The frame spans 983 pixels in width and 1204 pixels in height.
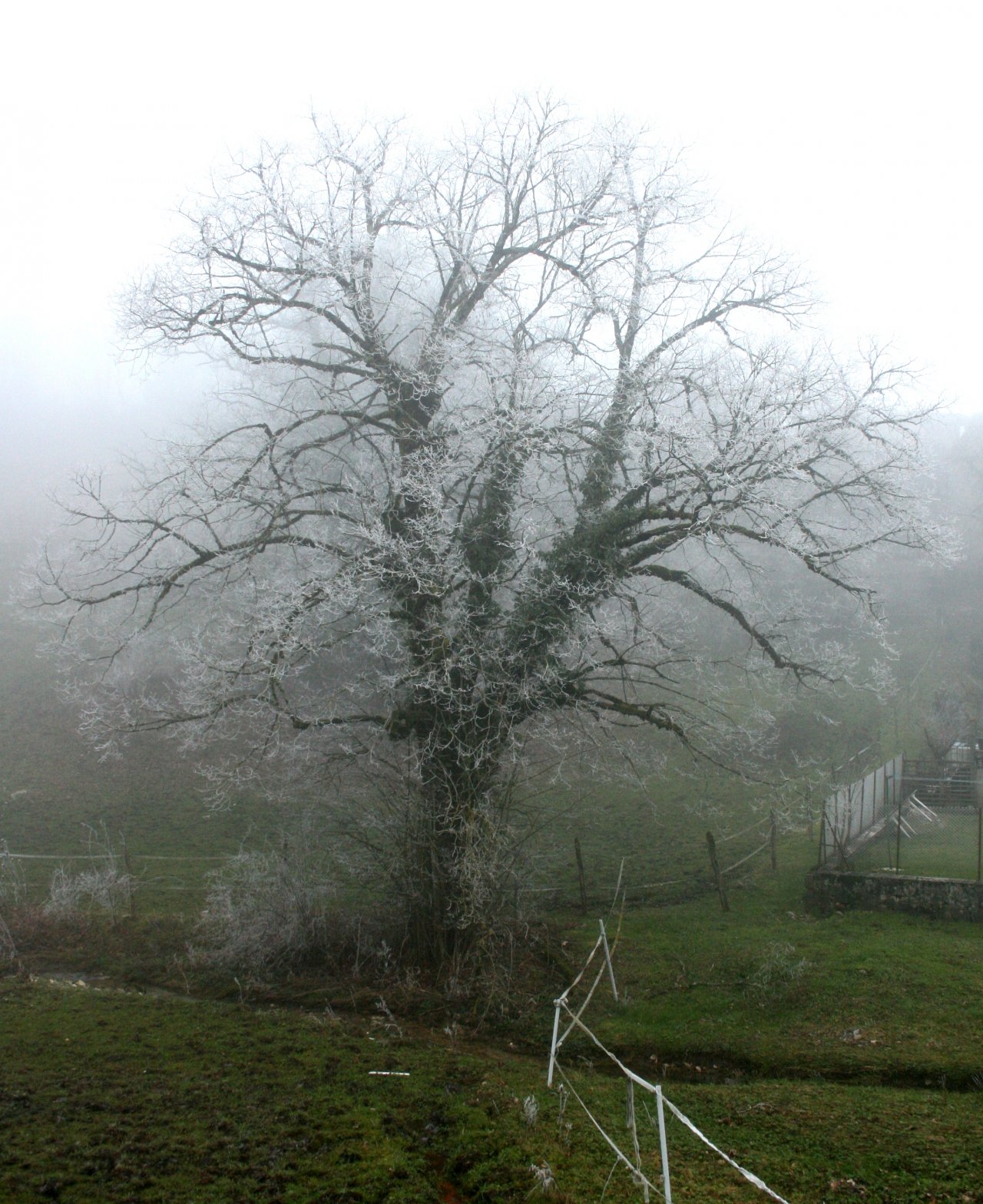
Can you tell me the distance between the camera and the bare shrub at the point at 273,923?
1054cm

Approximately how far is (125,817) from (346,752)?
11.0m

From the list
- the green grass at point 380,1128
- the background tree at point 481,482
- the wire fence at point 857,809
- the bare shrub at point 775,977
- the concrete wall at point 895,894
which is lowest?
the green grass at point 380,1128

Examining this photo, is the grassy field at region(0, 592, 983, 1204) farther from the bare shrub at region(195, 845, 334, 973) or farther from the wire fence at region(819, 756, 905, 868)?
the wire fence at region(819, 756, 905, 868)

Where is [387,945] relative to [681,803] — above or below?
below

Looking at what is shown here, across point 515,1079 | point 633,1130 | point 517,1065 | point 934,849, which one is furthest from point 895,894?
point 633,1130

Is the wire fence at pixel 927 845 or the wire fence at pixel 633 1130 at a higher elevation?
the wire fence at pixel 927 845

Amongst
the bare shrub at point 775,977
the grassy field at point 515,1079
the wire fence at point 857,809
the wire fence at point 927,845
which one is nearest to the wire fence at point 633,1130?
the grassy field at point 515,1079

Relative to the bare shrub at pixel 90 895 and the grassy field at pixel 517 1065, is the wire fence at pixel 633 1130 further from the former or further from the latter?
the bare shrub at pixel 90 895

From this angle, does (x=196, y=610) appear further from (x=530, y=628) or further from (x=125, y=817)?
(x=530, y=628)

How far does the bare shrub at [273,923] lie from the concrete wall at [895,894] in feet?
21.2

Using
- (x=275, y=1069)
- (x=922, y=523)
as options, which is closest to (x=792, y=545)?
(x=922, y=523)

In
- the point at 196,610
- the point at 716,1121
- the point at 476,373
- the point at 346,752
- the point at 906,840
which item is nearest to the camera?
the point at 716,1121

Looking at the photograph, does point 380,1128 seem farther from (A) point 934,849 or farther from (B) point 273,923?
(A) point 934,849

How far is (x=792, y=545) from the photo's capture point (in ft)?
31.3
